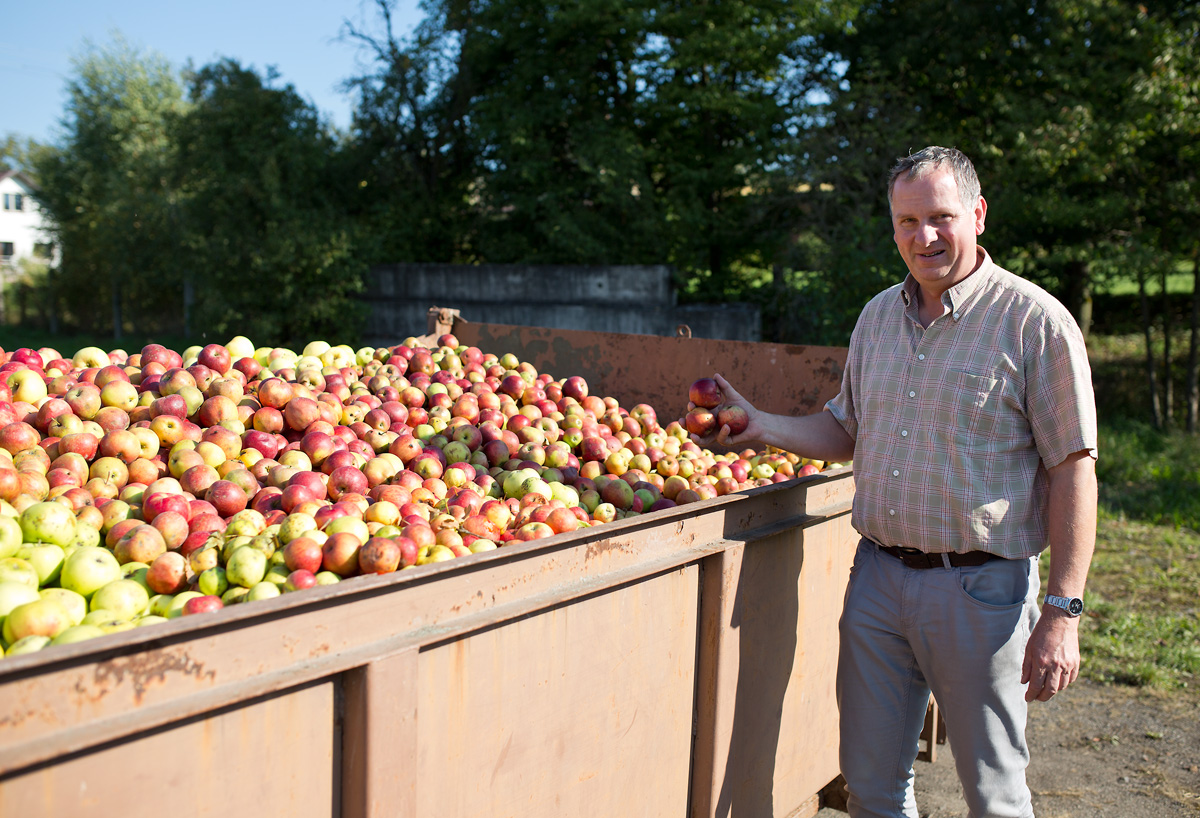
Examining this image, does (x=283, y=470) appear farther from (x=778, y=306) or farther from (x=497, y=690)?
(x=778, y=306)

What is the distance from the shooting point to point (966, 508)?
8.29ft

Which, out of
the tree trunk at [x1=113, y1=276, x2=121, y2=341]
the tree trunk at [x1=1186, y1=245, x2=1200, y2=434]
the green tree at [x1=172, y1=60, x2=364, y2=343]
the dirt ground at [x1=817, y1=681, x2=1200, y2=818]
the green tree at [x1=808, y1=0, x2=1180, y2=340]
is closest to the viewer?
the dirt ground at [x1=817, y1=681, x2=1200, y2=818]

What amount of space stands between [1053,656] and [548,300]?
10.7 metres

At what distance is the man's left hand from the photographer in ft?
7.92

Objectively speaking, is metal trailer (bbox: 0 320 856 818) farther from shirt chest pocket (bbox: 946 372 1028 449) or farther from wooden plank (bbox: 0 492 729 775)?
shirt chest pocket (bbox: 946 372 1028 449)

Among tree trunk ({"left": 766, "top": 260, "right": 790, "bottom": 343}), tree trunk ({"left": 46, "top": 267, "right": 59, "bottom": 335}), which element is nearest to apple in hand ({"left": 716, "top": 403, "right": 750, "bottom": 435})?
tree trunk ({"left": 766, "top": 260, "right": 790, "bottom": 343})

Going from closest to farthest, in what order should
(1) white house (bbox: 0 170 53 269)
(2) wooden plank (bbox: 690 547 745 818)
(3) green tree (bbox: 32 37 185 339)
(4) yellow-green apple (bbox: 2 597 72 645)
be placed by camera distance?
1. (4) yellow-green apple (bbox: 2 597 72 645)
2. (2) wooden plank (bbox: 690 547 745 818)
3. (3) green tree (bbox: 32 37 185 339)
4. (1) white house (bbox: 0 170 53 269)

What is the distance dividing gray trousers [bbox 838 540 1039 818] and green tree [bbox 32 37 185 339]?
75.0ft

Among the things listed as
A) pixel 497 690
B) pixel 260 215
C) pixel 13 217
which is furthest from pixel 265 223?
pixel 13 217

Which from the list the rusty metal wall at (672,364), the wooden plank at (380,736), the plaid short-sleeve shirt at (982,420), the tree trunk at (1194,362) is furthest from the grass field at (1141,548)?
the wooden plank at (380,736)

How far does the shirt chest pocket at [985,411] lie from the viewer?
2.52m

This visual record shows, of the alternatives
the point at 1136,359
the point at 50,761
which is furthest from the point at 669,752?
the point at 1136,359

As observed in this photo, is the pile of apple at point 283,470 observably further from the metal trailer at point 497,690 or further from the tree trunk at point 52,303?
the tree trunk at point 52,303

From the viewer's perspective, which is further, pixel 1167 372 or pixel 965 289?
pixel 1167 372
